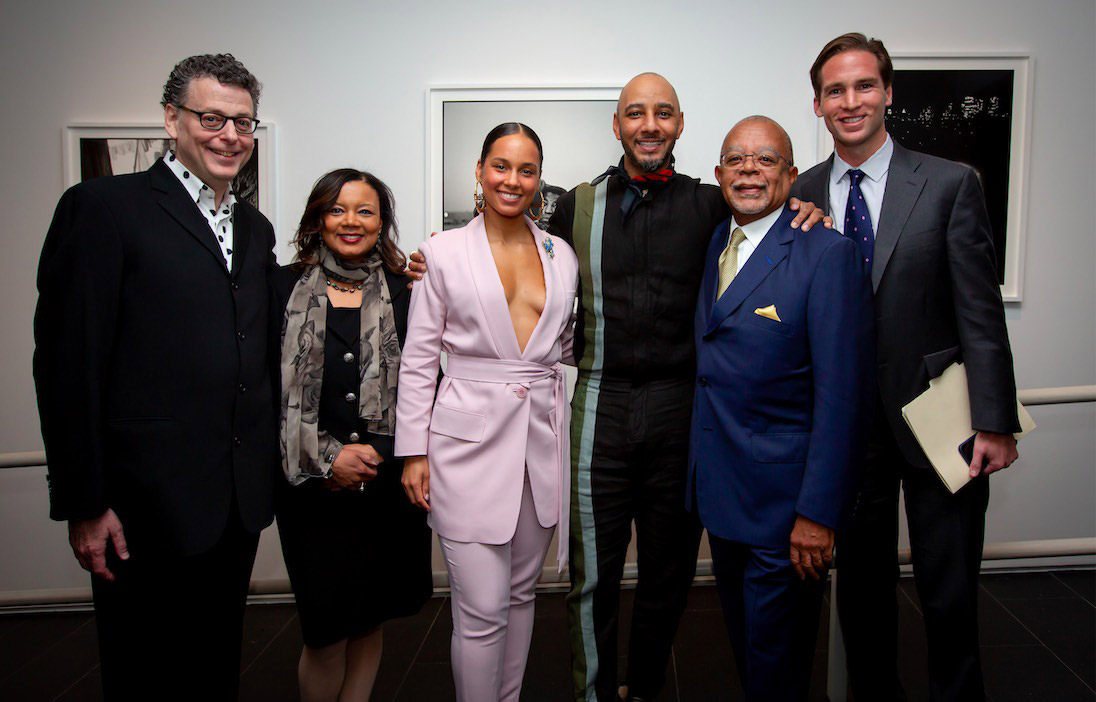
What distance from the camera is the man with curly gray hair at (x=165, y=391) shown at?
158cm

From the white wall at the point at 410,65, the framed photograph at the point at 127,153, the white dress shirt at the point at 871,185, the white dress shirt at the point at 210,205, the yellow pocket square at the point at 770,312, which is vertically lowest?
the yellow pocket square at the point at 770,312

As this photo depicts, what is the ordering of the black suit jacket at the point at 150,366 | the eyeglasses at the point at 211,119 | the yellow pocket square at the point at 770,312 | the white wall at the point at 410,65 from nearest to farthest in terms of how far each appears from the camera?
the black suit jacket at the point at 150,366 → the eyeglasses at the point at 211,119 → the yellow pocket square at the point at 770,312 → the white wall at the point at 410,65

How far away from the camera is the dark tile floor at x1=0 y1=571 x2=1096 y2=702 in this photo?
8.85ft

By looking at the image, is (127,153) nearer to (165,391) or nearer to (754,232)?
(165,391)

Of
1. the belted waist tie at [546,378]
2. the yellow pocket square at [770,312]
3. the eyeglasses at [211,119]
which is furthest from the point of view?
the belted waist tie at [546,378]

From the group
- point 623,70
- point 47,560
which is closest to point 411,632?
point 47,560

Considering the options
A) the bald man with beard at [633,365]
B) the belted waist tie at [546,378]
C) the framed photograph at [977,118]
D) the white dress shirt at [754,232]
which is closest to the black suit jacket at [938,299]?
the white dress shirt at [754,232]

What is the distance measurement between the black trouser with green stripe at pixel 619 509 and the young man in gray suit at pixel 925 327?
501 millimetres

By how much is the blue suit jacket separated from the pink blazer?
451 millimetres

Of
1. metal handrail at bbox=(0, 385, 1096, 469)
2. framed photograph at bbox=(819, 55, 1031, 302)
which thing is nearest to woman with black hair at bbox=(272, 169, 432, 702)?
metal handrail at bbox=(0, 385, 1096, 469)

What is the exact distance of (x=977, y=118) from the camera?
11.3 ft

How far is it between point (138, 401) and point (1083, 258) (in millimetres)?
3936

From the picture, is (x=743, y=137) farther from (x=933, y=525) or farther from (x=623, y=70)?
(x=623, y=70)

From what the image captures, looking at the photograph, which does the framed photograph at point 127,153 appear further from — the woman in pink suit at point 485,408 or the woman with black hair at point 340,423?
the woman in pink suit at point 485,408
